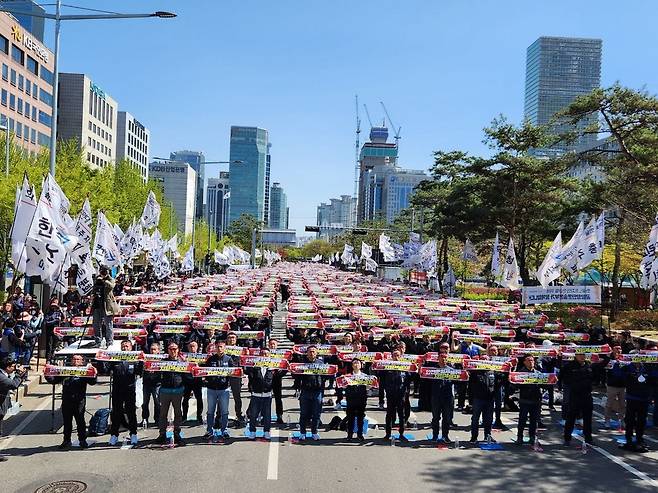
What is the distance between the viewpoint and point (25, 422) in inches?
473

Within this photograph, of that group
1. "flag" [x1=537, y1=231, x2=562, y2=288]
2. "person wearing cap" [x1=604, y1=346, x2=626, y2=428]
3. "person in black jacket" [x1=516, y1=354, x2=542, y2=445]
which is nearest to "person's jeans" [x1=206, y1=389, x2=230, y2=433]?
"person in black jacket" [x1=516, y1=354, x2=542, y2=445]

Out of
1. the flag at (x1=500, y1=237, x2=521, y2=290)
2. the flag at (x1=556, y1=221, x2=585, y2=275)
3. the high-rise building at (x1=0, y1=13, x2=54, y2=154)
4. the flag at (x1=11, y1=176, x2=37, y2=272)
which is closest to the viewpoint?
the flag at (x1=11, y1=176, x2=37, y2=272)

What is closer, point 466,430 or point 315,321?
point 466,430

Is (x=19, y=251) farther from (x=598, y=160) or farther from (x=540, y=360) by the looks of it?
(x=598, y=160)

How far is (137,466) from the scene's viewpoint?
9.67 meters

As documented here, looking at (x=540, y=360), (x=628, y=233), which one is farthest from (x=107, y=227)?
(x=628, y=233)

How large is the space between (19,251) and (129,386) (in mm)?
4860

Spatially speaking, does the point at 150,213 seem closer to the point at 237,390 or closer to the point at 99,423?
the point at 237,390

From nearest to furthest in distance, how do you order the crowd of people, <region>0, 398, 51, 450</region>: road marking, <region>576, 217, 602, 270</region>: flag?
<region>0, 398, 51, 450</region>: road marking, the crowd of people, <region>576, 217, 602, 270</region>: flag

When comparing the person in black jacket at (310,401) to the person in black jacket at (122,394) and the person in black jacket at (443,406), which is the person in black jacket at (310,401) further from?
the person in black jacket at (122,394)

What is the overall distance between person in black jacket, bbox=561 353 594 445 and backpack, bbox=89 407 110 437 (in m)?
8.64

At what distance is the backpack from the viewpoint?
11.4 m

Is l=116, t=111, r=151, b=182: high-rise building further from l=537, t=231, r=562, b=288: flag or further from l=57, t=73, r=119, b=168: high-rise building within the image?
l=537, t=231, r=562, b=288: flag

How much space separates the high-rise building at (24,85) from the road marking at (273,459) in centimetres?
5763
